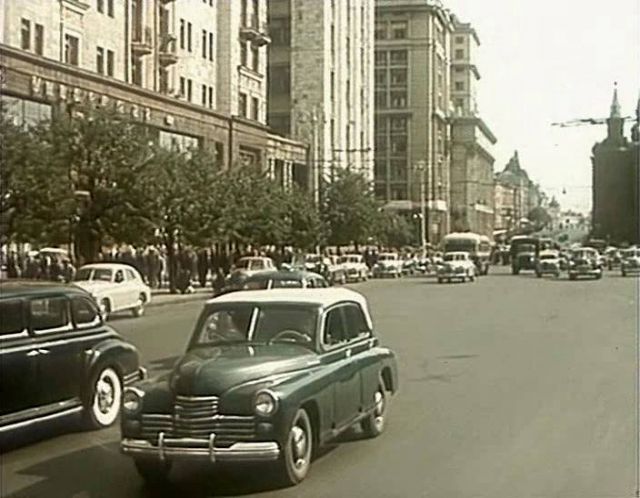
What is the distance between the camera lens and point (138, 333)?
8289 millimetres

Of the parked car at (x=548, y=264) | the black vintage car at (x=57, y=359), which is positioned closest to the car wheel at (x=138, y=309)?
the black vintage car at (x=57, y=359)

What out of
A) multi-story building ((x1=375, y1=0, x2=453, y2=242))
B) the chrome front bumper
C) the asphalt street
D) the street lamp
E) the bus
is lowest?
the asphalt street

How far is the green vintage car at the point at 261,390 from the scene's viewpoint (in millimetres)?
5480

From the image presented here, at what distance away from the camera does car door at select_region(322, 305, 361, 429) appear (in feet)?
20.7

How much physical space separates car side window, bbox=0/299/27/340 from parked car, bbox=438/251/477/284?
27.6ft

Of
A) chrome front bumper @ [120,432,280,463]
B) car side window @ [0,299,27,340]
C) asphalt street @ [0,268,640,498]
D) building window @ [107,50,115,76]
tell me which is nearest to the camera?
chrome front bumper @ [120,432,280,463]

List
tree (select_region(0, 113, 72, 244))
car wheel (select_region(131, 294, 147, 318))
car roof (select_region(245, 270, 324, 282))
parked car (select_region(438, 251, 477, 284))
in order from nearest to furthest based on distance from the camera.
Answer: tree (select_region(0, 113, 72, 244)) < car wheel (select_region(131, 294, 147, 318)) < car roof (select_region(245, 270, 324, 282)) < parked car (select_region(438, 251, 477, 284))

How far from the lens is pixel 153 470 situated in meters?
5.53

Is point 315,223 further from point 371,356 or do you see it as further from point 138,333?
point 371,356

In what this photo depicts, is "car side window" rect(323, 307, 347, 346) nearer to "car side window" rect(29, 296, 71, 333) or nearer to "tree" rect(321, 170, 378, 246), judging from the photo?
"car side window" rect(29, 296, 71, 333)

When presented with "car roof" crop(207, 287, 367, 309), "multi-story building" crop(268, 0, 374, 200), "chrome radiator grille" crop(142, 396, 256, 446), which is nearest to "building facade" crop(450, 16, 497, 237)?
"multi-story building" crop(268, 0, 374, 200)

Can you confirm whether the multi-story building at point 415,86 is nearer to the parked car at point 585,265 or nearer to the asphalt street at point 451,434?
the asphalt street at point 451,434

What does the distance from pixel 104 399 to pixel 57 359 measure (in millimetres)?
428

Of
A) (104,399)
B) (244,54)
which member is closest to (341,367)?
(104,399)
